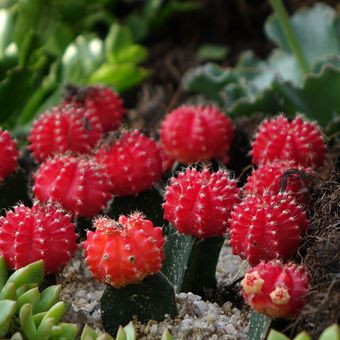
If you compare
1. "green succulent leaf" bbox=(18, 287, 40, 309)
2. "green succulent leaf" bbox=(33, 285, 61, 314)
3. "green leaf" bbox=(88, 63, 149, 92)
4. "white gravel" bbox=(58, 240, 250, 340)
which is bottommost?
"white gravel" bbox=(58, 240, 250, 340)

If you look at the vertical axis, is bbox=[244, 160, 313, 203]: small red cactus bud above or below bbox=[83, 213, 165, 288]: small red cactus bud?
below

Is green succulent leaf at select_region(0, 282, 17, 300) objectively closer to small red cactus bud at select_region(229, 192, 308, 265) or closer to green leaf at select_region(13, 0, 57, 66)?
small red cactus bud at select_region(229, 192, 308, 265)

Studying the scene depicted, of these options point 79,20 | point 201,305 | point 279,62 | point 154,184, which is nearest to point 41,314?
point 201,305

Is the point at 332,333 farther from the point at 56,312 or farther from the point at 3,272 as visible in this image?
the point at 3,272

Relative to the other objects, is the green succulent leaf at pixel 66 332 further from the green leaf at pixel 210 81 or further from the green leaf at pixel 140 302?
the green leaf at pixel 210 81

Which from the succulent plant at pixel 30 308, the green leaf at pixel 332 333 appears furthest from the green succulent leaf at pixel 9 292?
the green leaf at pixel 332 333

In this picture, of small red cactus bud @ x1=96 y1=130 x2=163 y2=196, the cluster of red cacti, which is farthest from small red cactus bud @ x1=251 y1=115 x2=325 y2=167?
small red cactus bud @ x1=96 y1=130 x2=163 y2=196
